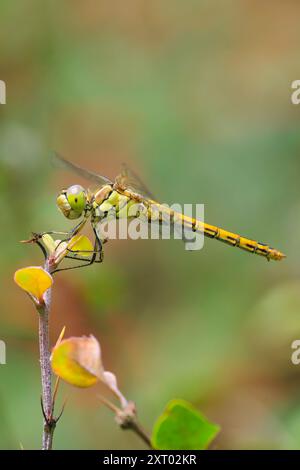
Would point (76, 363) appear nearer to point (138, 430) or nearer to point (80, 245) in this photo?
point (138, 430)

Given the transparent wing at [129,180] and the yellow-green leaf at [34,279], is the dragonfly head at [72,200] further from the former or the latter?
the yellow-green leaf at [34,279]

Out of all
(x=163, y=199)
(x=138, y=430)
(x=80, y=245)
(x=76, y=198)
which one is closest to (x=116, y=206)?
(x=76, y=198)

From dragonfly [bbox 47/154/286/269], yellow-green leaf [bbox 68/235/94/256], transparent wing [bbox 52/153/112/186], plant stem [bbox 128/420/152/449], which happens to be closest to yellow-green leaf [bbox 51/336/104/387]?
plant stem [bbox 128/420/152/449]

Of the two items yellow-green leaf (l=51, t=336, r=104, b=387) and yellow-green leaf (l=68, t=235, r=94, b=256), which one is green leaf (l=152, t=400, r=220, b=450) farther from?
yellow-green leaf (l=68, t=235, r=94, b=256)

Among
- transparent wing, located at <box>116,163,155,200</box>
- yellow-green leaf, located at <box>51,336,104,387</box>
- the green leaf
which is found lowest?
the green leaf
